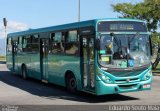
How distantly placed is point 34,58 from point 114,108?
937cm

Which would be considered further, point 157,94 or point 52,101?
point 157,94

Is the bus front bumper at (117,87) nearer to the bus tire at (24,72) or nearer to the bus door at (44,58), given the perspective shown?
the bus door at (44,58)

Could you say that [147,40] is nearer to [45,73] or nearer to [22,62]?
[45,73]

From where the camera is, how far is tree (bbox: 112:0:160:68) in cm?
3113

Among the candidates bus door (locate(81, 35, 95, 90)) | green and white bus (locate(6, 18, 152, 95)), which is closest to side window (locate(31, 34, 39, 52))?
green and white bus (locate(6, 18, 152, 95))

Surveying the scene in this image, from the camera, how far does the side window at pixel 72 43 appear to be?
15.8 meters

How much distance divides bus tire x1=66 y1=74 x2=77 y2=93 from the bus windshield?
2.48 meters

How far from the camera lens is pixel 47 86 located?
19.8 metres

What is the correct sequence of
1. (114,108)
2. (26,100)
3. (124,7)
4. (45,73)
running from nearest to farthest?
(114,108) → (26,100) → (45,73) → (124,7)

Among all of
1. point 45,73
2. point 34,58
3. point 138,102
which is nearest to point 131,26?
point 138,102

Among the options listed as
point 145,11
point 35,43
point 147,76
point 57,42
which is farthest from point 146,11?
point 147,76

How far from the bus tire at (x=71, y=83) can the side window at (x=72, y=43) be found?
37.8 inches

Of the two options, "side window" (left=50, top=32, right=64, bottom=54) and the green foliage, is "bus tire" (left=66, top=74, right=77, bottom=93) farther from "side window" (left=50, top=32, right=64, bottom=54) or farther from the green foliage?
the green foliage

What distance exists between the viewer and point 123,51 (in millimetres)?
14234
